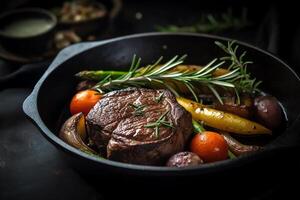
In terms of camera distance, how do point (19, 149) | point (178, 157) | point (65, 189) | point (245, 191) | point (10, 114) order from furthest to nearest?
point (10, 114)
point (19, 149)
point (65, 189)
point (245, 191)
point (178, 157)

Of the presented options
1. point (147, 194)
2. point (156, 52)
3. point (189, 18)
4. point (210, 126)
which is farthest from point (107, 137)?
point (189, 18)

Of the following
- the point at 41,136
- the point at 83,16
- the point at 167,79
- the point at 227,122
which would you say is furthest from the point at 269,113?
the point at 83,16

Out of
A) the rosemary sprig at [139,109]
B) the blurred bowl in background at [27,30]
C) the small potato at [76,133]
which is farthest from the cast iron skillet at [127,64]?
the blurred bowl in background at [27,30]

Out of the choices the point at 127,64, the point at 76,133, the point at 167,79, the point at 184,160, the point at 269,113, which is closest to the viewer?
the point at 184,160

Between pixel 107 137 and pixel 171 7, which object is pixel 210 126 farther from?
pixel 171 7

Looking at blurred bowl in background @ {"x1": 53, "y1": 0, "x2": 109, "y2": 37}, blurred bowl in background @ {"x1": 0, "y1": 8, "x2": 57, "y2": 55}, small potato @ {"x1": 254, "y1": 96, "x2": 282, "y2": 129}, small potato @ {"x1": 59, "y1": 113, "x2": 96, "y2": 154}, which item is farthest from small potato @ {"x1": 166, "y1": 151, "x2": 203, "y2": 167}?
blurred bowl in background @ {"x1": 53, "y1": 0, "x2": 109, "y2": 37}

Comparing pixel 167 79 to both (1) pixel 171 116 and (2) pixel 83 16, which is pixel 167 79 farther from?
(2) pixel 83 16
